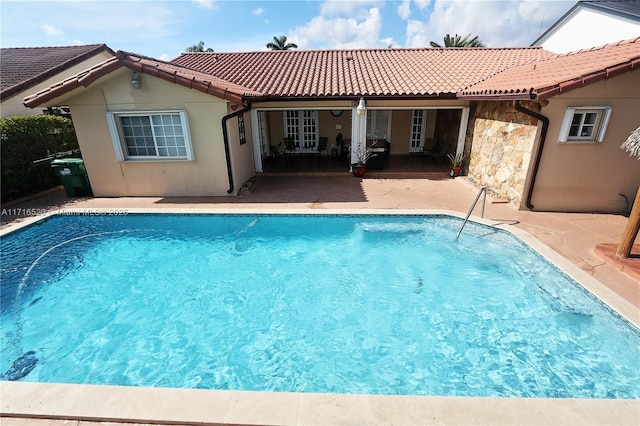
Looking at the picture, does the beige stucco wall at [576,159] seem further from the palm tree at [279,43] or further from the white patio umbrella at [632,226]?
the palm tree at [279,43]

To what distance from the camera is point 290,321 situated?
6309mm

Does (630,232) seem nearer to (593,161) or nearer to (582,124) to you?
(593,161)

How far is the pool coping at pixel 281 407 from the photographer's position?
356 centimetres

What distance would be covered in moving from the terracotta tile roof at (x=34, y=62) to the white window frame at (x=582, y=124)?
2208 centimetres

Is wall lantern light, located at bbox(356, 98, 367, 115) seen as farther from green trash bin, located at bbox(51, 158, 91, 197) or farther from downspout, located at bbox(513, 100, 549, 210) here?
green trash bin, located at bbox(51, 158, 91, 197)

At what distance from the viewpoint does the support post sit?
630 centimetres

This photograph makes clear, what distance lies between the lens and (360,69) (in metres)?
16.0

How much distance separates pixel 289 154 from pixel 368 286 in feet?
43.5

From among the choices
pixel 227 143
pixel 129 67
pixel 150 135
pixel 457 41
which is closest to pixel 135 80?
pixel 129 67

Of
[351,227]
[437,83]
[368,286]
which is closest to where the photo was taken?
[368,286]

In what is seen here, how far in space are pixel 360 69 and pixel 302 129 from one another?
4.95 m

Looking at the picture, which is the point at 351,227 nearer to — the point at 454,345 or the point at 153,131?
the point at 454,345

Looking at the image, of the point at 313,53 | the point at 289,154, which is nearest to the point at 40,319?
the point at 289,154

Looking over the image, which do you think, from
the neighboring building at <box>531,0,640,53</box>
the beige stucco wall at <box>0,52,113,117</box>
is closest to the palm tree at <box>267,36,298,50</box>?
the beige stucco wall at <box>0,52,113,117</box>
